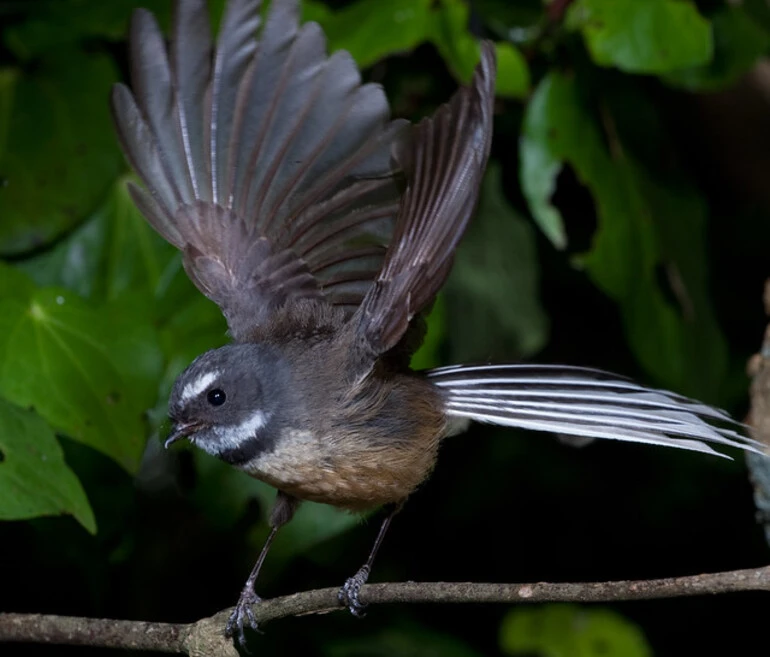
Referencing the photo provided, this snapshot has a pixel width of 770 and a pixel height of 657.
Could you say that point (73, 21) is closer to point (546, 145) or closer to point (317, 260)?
point (317, 260)

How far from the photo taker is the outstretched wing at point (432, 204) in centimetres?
226

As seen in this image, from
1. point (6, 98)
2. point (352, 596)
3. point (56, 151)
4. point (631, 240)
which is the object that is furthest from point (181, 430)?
point (631, 240)

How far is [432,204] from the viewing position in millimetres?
2404

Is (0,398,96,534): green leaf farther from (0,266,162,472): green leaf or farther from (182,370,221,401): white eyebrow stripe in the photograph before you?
(182,370,221,401): white eyebrow stripe

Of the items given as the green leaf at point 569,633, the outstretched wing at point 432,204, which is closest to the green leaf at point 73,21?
the outstretched wing at point 432,204

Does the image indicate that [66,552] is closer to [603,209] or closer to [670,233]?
[603,209]

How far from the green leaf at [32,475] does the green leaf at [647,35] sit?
6.33 ft

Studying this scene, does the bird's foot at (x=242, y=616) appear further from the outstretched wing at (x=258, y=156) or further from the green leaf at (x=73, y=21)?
the green leaf at (x=73, y=21)

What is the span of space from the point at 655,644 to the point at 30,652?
2.32 metres

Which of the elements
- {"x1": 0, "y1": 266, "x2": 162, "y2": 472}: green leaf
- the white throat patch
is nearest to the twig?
the white throat patch

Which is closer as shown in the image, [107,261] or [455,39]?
[455,39]

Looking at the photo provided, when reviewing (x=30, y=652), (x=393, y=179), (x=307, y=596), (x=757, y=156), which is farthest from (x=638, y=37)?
(x=30, y=652)

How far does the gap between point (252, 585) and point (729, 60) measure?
7.35 ft

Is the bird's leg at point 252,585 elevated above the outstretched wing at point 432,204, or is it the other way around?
the outstretched wing at point 432,204
